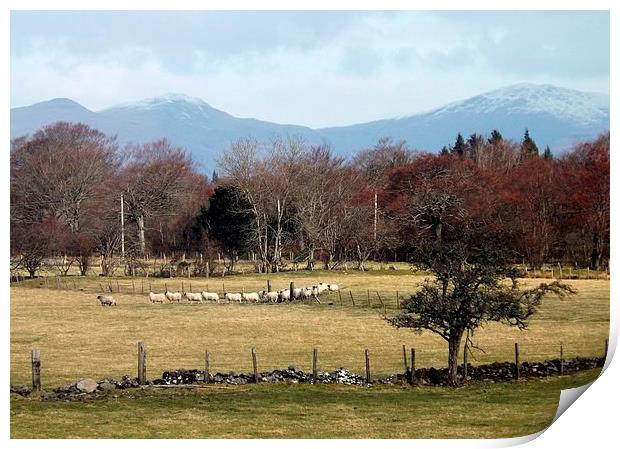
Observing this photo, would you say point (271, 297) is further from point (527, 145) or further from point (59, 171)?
point (527, 145)

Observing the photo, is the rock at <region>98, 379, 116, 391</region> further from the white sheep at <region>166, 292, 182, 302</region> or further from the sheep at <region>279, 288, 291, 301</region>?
the sheep at <region>279, 288, 291, 301</region>

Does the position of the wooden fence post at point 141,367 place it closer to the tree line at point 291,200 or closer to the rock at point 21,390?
the rock at point 21,390

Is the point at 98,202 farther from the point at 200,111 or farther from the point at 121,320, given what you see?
the point at 121,320

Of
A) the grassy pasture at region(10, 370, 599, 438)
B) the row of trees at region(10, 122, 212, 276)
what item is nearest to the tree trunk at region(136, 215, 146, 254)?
the row of trees at region(10, 122, 212, 276)

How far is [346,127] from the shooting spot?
1452 inches

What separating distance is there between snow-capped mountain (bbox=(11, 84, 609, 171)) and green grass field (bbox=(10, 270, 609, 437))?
7706mm

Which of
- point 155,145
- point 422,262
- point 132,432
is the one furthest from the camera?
point 155,145

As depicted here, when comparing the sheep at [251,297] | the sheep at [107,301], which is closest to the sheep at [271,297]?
the sheep at [251,297]

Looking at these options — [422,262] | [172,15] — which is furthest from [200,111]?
[422,262]

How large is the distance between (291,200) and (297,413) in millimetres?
28806

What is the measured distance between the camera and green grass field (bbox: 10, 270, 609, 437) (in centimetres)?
1437

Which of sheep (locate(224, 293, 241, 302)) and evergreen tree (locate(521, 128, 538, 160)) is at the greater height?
evergreen tree (locate(521, 128, 538, 160))
